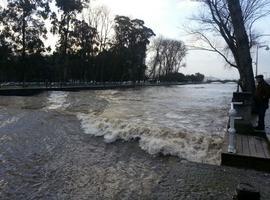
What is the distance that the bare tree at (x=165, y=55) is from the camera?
95312 millimetres

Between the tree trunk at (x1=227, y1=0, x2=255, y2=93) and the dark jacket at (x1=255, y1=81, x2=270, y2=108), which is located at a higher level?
the tree trunk at (x1=227, y1=0, x2=255, y2=93)

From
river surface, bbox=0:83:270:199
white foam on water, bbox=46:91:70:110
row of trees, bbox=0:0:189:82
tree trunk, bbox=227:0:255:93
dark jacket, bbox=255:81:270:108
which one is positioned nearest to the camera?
river surface, bbox=0:83:270:199

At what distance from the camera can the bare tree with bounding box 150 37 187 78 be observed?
95.3 meters

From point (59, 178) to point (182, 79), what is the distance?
111286 millimetres

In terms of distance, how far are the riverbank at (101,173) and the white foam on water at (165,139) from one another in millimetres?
392

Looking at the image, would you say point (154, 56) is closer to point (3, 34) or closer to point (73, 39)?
point (73, 39)

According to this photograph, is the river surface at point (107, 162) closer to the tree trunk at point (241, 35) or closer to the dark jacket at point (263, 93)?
the dark jacket at point (263, 93)

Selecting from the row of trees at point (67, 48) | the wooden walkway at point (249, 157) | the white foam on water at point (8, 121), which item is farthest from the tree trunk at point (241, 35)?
the row of trees at point (67, 48)

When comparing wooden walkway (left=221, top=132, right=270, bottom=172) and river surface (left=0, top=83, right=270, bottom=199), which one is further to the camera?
wooden walkway (left=221, top=132, right=270, bottom=172)

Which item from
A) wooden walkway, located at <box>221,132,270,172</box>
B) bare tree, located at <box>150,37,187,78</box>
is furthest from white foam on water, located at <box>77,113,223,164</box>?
bare tree, located at <box>150,37,187,78</box>

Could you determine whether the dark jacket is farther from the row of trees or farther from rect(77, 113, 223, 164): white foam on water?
the row of trees

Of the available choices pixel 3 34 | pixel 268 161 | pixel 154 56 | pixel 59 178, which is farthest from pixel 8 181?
pixel 154 56

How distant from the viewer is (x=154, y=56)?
9531cm

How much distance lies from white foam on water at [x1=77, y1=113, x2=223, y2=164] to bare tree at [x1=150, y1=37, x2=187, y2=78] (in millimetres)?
80574
